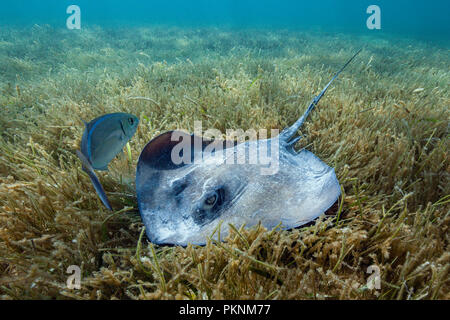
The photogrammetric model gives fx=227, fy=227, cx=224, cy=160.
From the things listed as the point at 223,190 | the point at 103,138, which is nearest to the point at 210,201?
the point at 223,190

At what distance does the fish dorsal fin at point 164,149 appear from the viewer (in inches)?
86.9

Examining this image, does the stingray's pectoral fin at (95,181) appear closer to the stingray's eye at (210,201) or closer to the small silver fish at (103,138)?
the small silver fish at (103,138)

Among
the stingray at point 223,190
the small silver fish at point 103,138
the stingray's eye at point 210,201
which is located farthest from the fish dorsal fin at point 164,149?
the stingray's eye at point 210,201

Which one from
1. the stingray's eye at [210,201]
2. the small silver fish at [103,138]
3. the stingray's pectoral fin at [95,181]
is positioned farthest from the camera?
the stingray's eye at [210,201]

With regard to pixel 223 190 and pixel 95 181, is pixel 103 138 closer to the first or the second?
pixel 95 181

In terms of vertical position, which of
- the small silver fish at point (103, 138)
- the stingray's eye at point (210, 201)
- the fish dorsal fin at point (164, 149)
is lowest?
the stingray's eye at point (210, 201)

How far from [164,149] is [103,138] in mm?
779

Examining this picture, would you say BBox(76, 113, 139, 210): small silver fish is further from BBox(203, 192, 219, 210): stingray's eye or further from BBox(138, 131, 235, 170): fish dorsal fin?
BBox(203, 192, 219, 210): stingray's eye

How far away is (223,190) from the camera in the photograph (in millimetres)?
1835

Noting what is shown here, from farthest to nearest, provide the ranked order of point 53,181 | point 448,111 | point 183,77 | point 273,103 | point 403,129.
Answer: point 183,77, point 273,103, point 448,111, point 403,129, point 53,181

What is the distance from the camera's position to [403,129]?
3.15 metres
